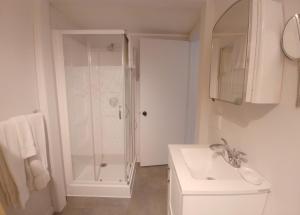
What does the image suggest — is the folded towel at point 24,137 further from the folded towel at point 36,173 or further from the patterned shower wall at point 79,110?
the patterned shower wall at point 79,110

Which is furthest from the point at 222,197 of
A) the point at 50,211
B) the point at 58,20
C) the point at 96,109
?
the point at 58,20

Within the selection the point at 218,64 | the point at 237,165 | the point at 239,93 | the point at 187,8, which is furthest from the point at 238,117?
the point at 187,8

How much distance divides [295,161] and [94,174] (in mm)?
2199

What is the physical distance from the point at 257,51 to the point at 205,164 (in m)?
0.88

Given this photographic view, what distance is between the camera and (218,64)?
4.26ft

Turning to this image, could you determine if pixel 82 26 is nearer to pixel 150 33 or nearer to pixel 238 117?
pixel 150 33

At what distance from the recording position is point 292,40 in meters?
0.71

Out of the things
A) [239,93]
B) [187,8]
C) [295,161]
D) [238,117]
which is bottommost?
[295,161]

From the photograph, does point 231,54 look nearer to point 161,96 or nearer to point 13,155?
point 161,96

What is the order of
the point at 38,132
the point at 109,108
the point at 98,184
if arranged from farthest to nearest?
the point at 109,108
the point at 98,184
the point at 38,132

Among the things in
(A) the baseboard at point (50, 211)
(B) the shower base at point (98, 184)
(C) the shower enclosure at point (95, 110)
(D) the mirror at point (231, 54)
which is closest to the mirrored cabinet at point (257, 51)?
(D) the mirror at point (231, 54)

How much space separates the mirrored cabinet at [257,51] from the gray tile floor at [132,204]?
5.02ft

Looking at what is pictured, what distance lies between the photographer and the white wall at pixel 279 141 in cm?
70

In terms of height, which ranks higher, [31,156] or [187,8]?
[187,8]
